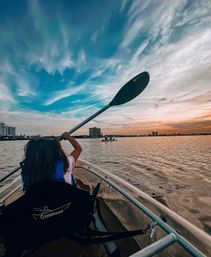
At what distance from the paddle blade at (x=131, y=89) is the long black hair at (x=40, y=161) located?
253 centimetres

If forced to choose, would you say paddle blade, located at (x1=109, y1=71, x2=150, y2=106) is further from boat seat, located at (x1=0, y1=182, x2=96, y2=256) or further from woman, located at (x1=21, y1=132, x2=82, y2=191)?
boat seat, located at (x1=0, y1=182, x2=96, y2=256)

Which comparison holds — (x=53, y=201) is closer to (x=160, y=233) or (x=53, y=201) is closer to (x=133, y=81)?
(x=160, y=233)

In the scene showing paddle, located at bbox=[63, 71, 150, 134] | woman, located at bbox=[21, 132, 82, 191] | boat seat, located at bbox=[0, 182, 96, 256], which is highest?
paddle, located at bbox=[63, 71, 150, 134]

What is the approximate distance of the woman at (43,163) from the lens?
232cm

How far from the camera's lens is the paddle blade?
4660 millimetres

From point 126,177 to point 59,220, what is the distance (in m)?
8.52

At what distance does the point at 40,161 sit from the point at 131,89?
128 inches

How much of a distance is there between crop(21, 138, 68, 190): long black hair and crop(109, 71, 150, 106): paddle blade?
2.53 m

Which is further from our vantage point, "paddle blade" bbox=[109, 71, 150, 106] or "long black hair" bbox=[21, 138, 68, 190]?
"paddle blade" bbox=[109, 71, 150, 106]

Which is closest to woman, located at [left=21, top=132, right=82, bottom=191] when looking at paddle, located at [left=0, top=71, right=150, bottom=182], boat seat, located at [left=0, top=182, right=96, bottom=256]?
boat seat, located at [left=0, top=182, right=96, bottom=256]

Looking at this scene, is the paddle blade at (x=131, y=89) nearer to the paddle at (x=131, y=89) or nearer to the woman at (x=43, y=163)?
the paddle at (x=131, y=89)

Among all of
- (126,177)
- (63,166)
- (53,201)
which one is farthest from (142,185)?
(53,201)

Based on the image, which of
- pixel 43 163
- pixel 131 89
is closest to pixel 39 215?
pixel 43 163

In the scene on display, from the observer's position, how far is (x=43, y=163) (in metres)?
2.33
